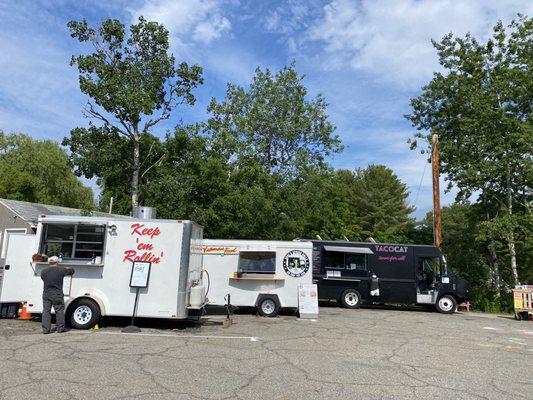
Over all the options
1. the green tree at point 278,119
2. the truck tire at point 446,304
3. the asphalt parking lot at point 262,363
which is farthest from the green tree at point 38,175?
the asphalt parking lot at point 262,363

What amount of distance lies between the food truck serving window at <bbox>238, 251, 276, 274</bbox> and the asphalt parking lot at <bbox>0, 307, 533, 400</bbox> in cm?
277

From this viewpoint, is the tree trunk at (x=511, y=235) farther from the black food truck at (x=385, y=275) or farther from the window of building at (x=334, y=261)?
the window of building at (x=334, y=261)

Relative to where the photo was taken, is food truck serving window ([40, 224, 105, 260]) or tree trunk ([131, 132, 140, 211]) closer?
food truck serving window ([40, 224, 105, 260])

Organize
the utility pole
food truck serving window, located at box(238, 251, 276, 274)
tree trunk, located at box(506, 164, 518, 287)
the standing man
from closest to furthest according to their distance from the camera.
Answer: the standing man
food truck serving window, located at box(238, 251, 276, 274)
the utility pole
tree trunk, located at box(506, 164, 518, 287)

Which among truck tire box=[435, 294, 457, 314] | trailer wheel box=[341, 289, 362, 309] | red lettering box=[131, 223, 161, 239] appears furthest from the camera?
truck tire box=[435, 294, 457, 314]

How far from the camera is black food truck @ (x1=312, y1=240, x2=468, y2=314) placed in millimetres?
19109

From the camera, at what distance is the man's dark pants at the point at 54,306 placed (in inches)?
420

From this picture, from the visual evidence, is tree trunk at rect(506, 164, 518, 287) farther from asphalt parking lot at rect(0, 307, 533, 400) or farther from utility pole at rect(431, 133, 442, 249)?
asphalt parking lot at rect(0, 307, 533, 400)

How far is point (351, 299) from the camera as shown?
19.1 metres

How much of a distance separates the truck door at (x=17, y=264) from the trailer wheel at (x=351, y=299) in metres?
11.4

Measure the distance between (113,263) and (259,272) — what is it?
5546mm

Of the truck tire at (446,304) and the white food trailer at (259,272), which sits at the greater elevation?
the white food trailer at (259,272)

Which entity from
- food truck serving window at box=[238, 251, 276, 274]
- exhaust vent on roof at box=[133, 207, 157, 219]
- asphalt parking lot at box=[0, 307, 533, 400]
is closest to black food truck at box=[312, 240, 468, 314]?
food truck serving window at box=[238, 251, 276, 274]

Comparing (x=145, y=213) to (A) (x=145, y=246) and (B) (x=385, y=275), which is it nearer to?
(A) (x=145, y=246)
